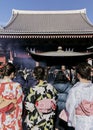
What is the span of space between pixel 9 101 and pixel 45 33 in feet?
34.0

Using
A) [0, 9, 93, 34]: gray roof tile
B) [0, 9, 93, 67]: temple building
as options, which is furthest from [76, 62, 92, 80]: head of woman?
[0, 9, 93, 34]: gray roof tile

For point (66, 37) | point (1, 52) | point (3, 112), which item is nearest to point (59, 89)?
point (3, 112)

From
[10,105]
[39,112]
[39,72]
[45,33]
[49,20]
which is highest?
[49,20]

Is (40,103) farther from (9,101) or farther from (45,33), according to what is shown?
(45,33)

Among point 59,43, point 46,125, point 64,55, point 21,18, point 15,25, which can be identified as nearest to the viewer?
point 46,125

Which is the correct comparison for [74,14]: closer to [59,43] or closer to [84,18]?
[84,18]

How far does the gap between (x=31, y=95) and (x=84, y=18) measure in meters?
20.1

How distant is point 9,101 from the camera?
3.92 metres

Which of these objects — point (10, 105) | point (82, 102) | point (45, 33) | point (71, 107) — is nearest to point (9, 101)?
point (10, 105)

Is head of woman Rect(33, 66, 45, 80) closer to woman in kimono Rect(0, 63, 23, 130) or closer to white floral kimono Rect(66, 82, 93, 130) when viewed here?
woman in kimono Rect(0, 63, 23, 130)

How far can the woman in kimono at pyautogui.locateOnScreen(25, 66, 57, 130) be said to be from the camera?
4102 mm

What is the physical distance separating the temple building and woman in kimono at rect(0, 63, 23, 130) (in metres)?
10.2

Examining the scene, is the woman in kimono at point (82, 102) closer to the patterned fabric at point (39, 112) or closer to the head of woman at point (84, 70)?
the head of woman at point (84, 70)

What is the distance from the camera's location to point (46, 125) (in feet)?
14.0
